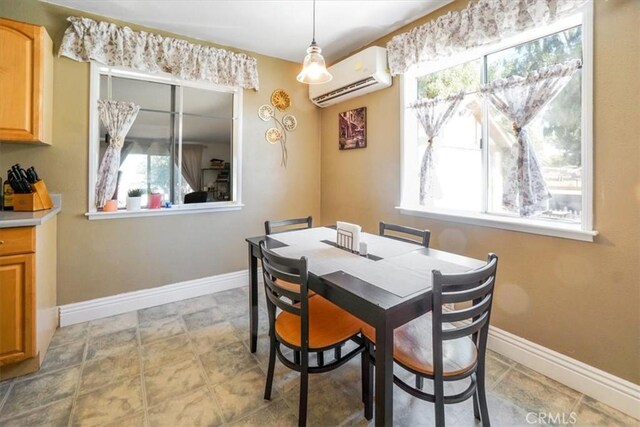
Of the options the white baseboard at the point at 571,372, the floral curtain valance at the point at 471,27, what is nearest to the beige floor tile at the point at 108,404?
the white baseboard at the point at 571,372

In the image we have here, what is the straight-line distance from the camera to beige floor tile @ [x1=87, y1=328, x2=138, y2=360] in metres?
2.06

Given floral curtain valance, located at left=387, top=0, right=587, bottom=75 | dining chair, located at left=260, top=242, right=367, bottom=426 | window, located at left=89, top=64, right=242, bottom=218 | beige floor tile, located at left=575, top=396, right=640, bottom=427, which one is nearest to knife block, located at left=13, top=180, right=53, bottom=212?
window, located at left=89, top=64, right=242, bottom=218

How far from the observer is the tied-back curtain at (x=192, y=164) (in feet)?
9.81

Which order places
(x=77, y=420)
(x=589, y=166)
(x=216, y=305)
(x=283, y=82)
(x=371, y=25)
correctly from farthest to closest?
1. (x=283, y=82)
2. (x=216, y=305)
3. (x=371, y=25)
4. (x=589, y=166)
5. (x=77, y=420)

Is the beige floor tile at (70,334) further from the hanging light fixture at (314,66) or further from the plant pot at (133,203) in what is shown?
the hanging light fixture at (314,66)

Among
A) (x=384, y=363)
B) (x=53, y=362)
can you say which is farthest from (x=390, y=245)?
(x=53, y=362)

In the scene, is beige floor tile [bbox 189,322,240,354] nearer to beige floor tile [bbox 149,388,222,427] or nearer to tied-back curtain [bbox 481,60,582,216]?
beige floor tile [bbox 149,388,222,427]

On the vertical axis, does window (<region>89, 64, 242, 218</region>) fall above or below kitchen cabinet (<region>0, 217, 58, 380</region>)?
above

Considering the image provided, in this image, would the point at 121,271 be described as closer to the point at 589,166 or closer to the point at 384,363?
the point at 384,363

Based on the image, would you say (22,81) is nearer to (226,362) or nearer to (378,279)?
(226,362)

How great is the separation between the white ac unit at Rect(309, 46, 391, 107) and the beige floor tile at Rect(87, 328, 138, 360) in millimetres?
2982

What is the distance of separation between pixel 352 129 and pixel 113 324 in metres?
2.97

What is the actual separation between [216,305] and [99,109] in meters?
2.05

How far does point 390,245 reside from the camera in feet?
6.22
